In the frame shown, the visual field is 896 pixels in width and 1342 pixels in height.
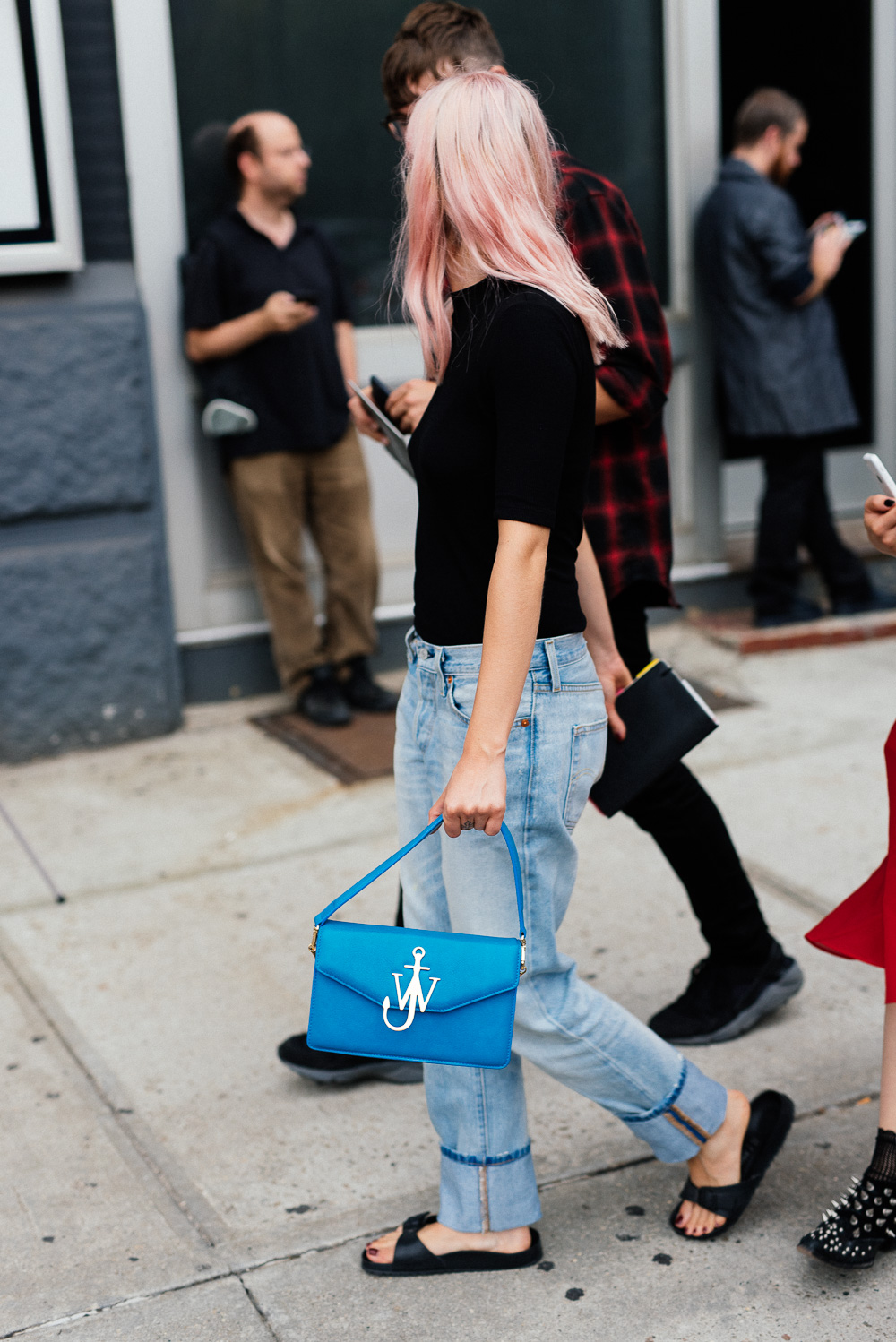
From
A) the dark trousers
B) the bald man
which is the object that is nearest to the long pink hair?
the bald man

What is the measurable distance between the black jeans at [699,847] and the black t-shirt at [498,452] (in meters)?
0.76

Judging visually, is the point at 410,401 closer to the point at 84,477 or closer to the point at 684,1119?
the point at 684,1119

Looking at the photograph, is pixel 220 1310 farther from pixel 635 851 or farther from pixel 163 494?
pixel 163 494

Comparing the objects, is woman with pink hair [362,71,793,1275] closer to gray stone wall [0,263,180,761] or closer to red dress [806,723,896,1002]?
red dress [806,723,896,1002]

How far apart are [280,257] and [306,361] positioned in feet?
1.15

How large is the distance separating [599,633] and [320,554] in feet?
9.12

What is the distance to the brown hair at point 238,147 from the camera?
4.68m

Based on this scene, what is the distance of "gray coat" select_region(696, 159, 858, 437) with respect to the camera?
5.43 meters

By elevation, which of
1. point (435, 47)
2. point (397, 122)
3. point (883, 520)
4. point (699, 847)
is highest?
point (435, 47)

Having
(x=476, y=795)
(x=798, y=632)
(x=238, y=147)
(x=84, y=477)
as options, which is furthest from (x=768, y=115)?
(x=476, y=795)

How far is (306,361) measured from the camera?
4.80 metres

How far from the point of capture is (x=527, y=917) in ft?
6.98

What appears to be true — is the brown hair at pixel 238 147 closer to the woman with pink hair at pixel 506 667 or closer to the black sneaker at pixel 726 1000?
the woman with pink hair at pixel 506 667

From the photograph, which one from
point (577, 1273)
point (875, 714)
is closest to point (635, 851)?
point (875, 714)
